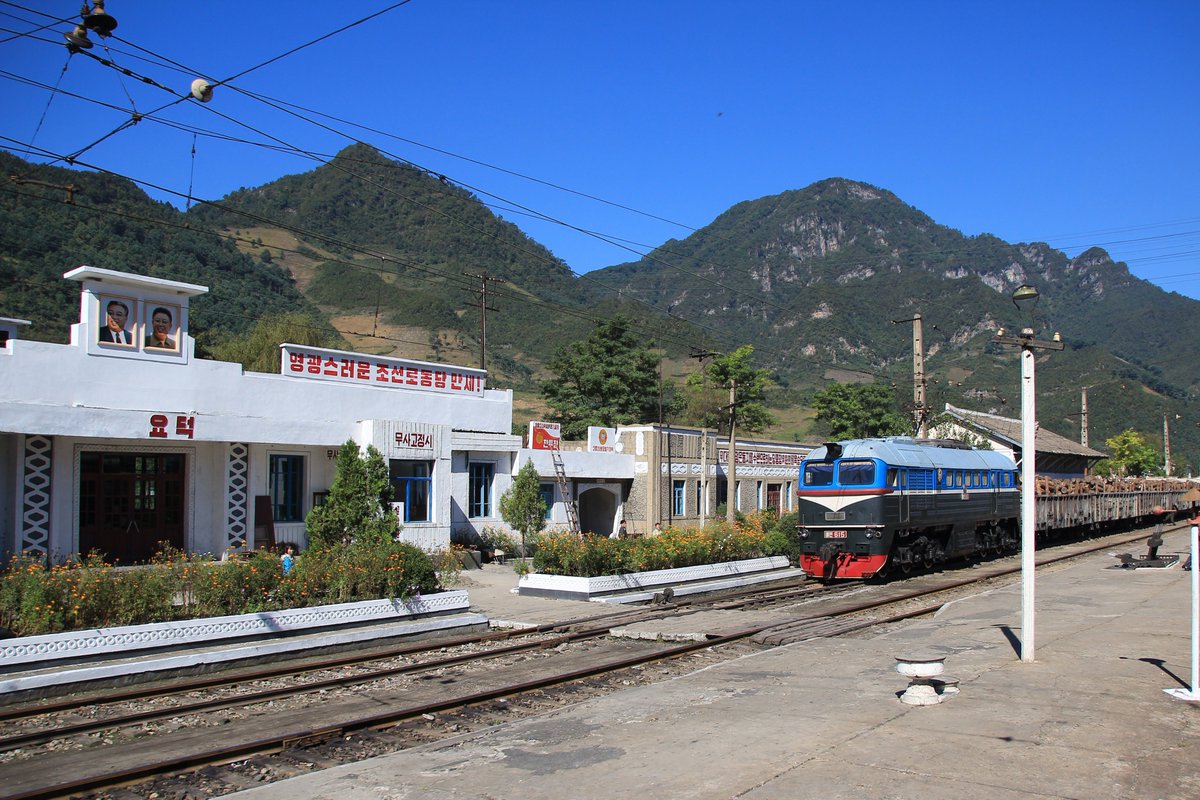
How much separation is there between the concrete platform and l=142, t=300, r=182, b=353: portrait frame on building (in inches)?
588

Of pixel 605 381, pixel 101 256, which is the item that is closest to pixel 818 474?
pixel 605 381

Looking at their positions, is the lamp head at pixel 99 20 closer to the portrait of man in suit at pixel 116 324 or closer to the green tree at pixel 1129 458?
the portrait of man in suit at pixel 116 324

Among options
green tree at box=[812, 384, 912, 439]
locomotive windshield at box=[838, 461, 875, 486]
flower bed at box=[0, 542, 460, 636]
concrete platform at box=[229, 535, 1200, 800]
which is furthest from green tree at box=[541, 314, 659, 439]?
concrete platform at box=[229, 535, 1200, 800]

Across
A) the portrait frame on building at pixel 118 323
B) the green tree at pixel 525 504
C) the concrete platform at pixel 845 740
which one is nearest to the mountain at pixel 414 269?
the green tree at pixel 525 504

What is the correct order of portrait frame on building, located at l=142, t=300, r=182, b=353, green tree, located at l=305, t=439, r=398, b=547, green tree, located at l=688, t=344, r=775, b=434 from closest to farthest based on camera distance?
portrait frame on building, located at l=142, t=300, r=182, b=353
green tree, located at l=305, t=439, r=398, b=547
green tree, located at l=688, t=344, r=775, b=434

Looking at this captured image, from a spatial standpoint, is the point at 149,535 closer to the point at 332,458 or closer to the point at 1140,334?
the point at 332,458

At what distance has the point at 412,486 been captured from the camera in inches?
947

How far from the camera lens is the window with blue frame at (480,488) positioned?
27.6 m

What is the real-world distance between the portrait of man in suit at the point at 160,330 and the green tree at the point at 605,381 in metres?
38.8

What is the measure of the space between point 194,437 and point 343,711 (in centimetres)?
1145

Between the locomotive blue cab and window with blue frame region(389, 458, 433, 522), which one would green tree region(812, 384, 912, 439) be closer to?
the locomotive blue cab

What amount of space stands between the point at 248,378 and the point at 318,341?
4069 cm

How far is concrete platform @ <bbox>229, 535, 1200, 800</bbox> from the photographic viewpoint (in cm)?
682

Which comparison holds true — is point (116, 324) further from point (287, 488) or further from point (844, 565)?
point (844, 565)
